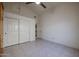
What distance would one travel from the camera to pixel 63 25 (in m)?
5.36

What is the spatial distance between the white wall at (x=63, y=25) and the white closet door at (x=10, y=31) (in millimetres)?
2591

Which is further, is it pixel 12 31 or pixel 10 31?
pixel 12 31

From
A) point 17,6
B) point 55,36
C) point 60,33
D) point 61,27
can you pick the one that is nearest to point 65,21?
point 61,27

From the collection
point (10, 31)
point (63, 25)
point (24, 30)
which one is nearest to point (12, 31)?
point (10, 31)

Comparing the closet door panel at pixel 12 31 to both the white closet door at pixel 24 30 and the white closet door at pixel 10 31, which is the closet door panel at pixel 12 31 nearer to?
the white closet door at pixel 10 31

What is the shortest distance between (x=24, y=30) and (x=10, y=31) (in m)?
1.26

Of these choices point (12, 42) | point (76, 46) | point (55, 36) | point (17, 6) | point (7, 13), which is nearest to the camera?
point (76, 46)

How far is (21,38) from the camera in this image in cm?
594

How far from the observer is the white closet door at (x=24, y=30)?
19.4 ft

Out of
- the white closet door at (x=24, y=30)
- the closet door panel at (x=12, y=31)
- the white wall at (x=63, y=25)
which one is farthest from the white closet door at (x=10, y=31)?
the white wall at (x=63, y=25)

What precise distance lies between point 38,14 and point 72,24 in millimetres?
3740

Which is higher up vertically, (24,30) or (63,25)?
(63,25)

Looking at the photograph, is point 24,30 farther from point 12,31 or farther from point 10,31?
point 10,31

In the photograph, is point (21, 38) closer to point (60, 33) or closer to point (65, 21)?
point (60, 33)
